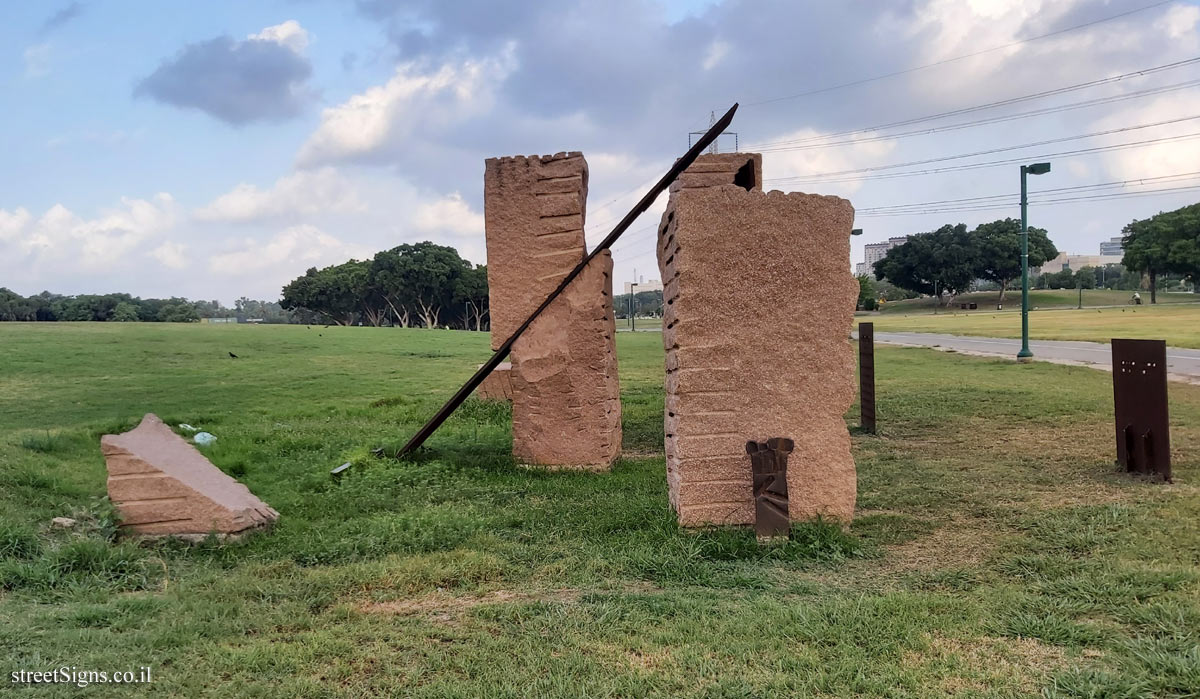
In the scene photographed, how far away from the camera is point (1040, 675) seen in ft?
10.9

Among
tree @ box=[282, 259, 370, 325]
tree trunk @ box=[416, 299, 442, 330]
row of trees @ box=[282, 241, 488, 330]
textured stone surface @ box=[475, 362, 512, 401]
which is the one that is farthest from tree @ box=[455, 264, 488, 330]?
textured stone surface @ box=[475, 362, 512, 401]

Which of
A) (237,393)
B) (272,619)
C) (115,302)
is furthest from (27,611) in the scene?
(115,302)

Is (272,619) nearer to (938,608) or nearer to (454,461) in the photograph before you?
(938,608)

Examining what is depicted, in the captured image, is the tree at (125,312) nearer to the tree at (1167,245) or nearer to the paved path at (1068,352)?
the paved path at (1068,352)

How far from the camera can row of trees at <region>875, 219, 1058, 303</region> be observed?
71.3 metres

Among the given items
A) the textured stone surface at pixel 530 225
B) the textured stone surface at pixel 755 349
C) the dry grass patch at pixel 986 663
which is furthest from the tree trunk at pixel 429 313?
the dry grass patch at pixel 986 663

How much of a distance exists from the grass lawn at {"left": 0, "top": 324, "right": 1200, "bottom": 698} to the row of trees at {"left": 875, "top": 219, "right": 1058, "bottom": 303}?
69.2 meters

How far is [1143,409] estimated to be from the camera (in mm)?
7191

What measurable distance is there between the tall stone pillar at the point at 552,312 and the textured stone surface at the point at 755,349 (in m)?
2.93

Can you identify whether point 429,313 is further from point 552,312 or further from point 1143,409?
point 1143,409

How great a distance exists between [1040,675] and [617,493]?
13.9 feet

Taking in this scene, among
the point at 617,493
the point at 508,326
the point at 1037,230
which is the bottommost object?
the point at 617,493

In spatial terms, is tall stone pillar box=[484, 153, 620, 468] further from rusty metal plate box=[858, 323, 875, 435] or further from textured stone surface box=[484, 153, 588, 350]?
rusty metal plate box=[858, 323, 875, 435]

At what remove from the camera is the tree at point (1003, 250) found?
70.3m
